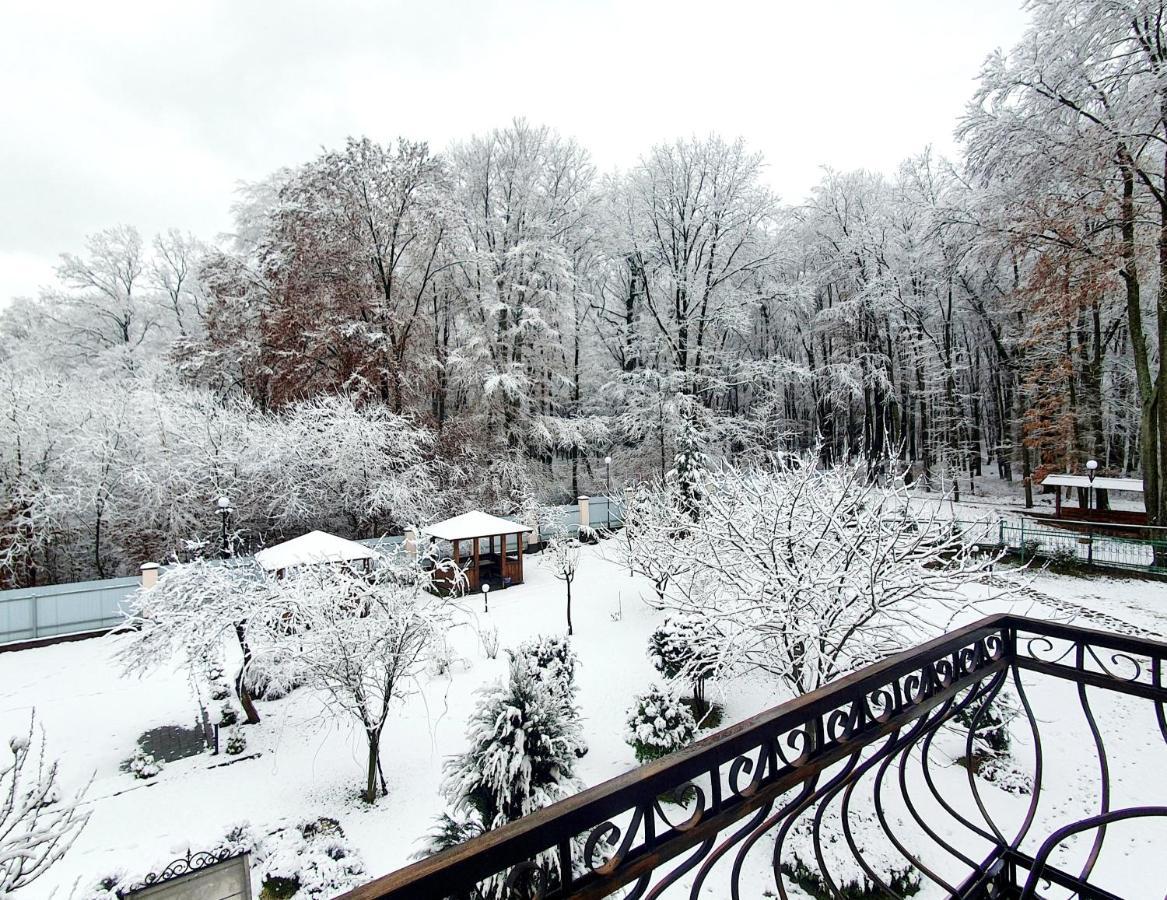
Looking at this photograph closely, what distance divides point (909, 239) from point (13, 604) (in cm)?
2642

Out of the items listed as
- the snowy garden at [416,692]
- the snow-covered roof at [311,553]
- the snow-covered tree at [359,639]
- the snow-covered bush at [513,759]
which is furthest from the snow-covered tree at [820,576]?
the snow-covered roof at [311,553]

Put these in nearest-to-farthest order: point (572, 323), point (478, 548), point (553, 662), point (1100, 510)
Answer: point (553, 662), point (478, 548), point (1100, 510), point (572, 323)

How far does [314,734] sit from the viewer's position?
7.49 metres

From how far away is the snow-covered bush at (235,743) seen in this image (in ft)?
22.8

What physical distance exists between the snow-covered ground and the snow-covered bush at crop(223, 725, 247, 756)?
11 centimetres

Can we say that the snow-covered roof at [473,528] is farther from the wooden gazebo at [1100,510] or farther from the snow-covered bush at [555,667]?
the wooden gazebo at [1100,510]

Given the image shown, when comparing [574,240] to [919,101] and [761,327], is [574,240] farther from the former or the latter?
[919,101]

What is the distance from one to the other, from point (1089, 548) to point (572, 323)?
15.7 metres

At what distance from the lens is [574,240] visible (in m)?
20.3

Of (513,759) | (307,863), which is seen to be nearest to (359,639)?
(307,863)

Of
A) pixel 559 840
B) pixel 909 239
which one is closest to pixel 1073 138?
pixel 909 239

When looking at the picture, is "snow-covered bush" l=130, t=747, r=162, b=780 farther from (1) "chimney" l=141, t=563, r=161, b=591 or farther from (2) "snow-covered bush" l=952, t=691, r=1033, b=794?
(2) "snow-covered bush" l=952, t=691, r=1033, b=794

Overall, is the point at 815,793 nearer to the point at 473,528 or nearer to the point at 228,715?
the point at 228,715

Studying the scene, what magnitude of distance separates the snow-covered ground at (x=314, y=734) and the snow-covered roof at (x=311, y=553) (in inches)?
83.8
